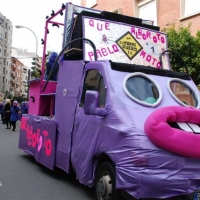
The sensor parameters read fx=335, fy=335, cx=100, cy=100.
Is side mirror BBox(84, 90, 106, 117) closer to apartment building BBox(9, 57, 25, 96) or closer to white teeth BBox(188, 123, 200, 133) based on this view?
white teeth BBox(188, 123, 200, 133)

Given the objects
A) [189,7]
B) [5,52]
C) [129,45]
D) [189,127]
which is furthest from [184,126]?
[5,52]

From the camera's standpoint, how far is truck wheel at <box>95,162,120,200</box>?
15.0ft

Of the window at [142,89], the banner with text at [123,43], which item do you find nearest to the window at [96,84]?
the window at [142,89]

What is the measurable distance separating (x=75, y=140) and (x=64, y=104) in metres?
0.88

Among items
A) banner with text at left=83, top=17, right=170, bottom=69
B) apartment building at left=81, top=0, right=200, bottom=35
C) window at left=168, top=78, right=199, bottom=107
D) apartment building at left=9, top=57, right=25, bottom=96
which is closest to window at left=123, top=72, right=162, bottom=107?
window at left=168, top=78, right=199, bottom=107

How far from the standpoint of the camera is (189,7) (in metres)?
16.2

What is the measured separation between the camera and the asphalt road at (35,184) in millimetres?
5570

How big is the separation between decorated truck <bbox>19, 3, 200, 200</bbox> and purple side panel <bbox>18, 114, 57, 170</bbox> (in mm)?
21

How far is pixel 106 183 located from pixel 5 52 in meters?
95.9

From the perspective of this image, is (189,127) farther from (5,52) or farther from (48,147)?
(5,52)

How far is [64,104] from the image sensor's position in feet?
20.8

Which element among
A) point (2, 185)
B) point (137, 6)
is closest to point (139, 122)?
point (2, 185)

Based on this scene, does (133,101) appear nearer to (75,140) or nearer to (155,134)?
(155,134)

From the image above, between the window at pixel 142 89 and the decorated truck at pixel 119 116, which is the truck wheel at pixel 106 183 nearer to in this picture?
the decorated truck at pixel 119 116
